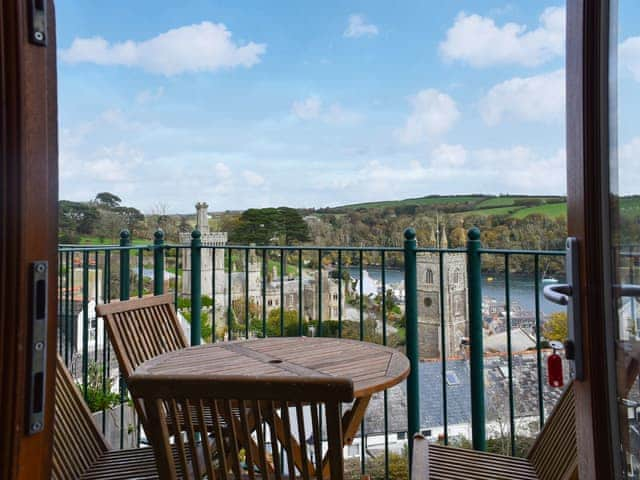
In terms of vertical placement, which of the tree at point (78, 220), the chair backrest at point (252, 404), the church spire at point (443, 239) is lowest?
the chair backrest at point (252, 404)

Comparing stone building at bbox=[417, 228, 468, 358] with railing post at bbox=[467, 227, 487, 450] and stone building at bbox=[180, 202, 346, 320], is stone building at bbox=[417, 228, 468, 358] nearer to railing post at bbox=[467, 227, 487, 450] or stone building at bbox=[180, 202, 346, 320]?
railing post at bbox=[467, 227, 487, 450]

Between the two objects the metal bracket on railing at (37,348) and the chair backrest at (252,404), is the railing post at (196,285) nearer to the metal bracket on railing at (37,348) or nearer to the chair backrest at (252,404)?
the chair backrest at (252,404)

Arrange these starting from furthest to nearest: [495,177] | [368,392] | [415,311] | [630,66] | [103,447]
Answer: [495,177]
[415,311]
[103,447]
[368,392]
[630,66]

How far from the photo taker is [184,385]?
110 cm

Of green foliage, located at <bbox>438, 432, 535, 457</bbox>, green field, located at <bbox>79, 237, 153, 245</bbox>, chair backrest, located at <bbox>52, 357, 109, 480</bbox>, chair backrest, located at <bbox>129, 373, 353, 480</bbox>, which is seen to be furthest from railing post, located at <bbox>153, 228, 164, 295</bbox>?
chair backrest, located at <bbox>129, 373, 353, 480</bbox>

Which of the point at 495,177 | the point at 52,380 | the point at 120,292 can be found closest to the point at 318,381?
the point at 52,380

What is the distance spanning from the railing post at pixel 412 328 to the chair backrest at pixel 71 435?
70.8 inches

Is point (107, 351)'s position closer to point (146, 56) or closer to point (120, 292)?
point (120, 292)

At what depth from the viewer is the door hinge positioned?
736 mm

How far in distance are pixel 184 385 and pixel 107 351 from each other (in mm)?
2983

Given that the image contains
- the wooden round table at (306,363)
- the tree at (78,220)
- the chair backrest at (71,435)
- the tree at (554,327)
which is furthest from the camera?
the tree at (78,220)

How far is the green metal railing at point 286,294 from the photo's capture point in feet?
9.27

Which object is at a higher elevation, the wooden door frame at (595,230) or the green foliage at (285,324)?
the wooden door frame at (595,230)

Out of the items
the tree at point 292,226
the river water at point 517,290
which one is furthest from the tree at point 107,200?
the river water at point 517,290
